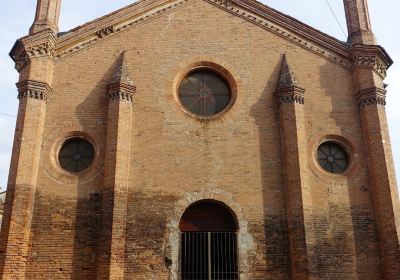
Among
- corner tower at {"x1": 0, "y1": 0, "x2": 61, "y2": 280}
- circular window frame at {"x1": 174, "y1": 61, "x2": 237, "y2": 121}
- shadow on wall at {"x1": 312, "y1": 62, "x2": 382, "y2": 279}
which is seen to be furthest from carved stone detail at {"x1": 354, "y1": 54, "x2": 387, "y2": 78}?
corner tower at {"x1": 0, "y1": 0, "x2": 61, "y2": 280}

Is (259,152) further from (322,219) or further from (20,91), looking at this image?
(20,91)

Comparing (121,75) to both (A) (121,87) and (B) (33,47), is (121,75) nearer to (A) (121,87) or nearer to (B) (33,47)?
(A) (121,87)

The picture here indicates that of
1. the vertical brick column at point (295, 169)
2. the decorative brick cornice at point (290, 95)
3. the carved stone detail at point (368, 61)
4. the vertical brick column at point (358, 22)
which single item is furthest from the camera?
the vertical brick column at point (358, 22)

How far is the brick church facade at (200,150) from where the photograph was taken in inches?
481

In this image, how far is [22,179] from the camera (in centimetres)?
1243

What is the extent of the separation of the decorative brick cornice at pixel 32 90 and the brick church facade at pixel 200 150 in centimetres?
3

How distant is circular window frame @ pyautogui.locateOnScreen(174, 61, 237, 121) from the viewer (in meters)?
13.8

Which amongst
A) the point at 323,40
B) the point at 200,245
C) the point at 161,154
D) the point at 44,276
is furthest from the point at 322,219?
the point at 44,276

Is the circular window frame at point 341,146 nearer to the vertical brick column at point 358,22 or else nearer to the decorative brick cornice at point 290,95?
the decorative brick cornice at point 290,95

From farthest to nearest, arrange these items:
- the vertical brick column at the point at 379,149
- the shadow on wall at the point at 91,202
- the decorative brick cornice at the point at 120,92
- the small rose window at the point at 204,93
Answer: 1. the small rose window at the point at 204,93
2. the decorative brick cornice at the point at 120,92
3. the vertical brick column at the point at 379,149
4. the shadow on wall at the point at 91,202

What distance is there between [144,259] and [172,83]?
17.4ft

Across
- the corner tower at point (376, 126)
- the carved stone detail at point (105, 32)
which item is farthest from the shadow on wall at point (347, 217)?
the carved stone detail at point (105, 32)

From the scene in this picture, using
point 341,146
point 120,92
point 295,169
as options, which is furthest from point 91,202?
point 341,146

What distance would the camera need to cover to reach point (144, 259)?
12.1 metres
